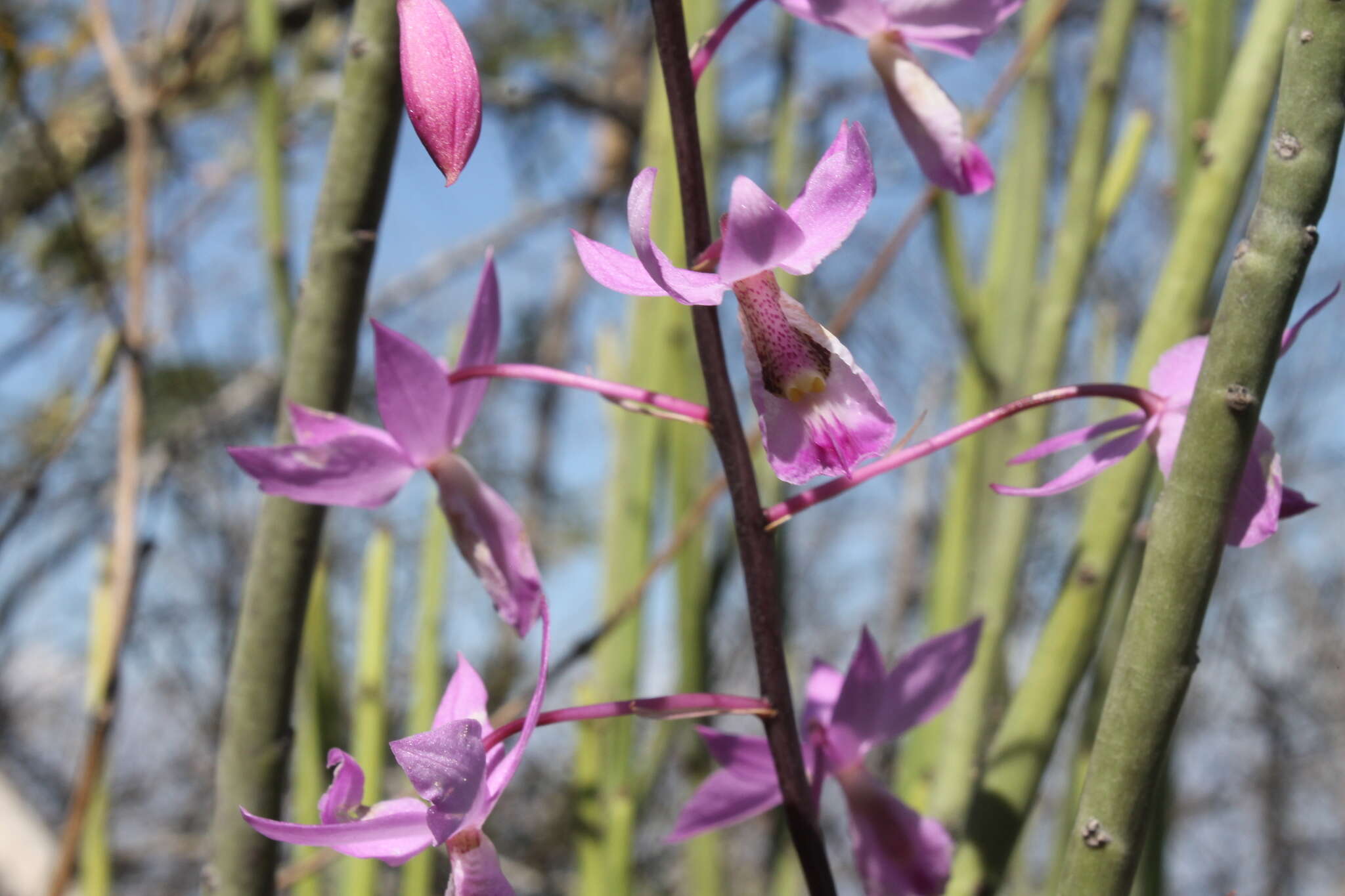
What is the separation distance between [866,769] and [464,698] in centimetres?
15

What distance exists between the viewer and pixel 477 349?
0.42 meters

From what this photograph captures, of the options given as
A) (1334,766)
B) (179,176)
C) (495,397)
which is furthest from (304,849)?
(1334,766)

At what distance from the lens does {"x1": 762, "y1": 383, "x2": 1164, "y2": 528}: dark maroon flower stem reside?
0.33 m

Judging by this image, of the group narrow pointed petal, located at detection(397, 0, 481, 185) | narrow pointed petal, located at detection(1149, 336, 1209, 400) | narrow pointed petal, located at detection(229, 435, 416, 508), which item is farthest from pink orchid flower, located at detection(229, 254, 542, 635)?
narrow pointed petal, located at detection(1149, 336, 1209, 400)

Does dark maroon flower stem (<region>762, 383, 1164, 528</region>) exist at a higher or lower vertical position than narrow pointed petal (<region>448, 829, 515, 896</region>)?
higher

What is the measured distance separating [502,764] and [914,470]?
217cm

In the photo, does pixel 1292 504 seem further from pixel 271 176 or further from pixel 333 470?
pixel 271 176

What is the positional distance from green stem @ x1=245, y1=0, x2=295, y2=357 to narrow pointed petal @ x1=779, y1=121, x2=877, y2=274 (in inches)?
17.7

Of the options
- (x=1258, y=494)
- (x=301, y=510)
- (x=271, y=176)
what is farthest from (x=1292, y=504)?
(x=271, y=176)

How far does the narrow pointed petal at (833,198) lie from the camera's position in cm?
27

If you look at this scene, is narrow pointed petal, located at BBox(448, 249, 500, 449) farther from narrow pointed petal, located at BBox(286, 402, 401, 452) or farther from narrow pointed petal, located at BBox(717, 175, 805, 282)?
narrow pointed petal, located at BBox(717, 175, 805, 282)

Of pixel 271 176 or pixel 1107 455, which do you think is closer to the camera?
pixel 1107 455

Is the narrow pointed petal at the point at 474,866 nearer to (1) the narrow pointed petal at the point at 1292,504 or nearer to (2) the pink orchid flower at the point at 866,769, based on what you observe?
(2) the pink orchid flower at the point at 866,769

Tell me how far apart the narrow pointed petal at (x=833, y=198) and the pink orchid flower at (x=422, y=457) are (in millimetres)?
149
